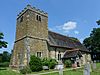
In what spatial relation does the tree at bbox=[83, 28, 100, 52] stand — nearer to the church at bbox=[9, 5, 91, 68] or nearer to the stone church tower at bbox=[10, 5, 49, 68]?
the church at bbox=[9, 5, 91, 68]

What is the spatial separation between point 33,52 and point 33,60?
2.89 metres

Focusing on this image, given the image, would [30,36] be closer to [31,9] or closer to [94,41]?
[31,9]

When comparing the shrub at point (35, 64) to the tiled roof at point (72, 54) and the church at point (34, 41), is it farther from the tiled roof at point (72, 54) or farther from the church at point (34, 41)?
the tiled roof at point (72, 54)

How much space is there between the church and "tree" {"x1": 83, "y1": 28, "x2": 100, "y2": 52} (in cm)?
2094

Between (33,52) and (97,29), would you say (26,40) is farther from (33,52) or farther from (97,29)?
(97,29)

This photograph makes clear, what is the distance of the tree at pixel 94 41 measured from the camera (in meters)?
56.2

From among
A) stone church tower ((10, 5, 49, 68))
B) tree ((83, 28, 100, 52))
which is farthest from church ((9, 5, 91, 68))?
tree ((83, 28, 100, 52))

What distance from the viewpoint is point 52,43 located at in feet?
120

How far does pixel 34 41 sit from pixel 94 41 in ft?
103

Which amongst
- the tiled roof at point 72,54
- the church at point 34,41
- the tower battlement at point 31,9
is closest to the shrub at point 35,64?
the church at point 34,41

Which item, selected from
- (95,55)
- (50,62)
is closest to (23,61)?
(50,62)

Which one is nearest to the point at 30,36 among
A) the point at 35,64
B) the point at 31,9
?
the point at 31,9

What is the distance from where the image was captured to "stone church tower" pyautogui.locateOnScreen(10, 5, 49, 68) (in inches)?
1256

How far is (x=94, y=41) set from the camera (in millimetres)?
57875
